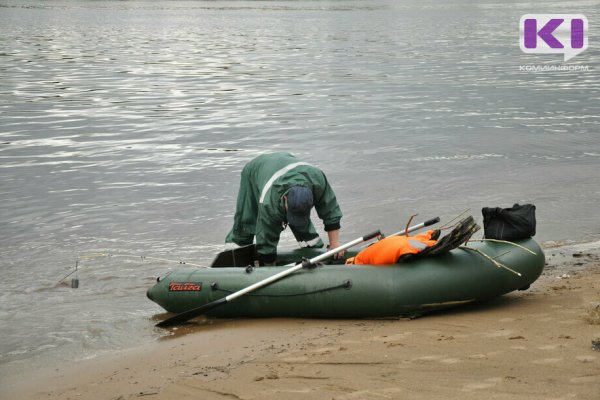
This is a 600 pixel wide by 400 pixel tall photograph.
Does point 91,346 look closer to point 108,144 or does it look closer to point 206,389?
point 206,389

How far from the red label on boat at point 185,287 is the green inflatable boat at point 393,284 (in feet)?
0.47

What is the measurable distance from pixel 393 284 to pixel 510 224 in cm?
100

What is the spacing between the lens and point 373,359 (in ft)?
19.0

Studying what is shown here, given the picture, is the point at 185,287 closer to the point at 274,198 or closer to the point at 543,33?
the point at 274,198

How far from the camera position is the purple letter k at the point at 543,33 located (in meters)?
36.5

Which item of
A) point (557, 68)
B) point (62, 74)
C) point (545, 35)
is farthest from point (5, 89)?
point (545, 35)

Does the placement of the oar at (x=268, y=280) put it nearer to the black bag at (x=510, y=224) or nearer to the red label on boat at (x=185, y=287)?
the red label on boat at (x=185, y=287)

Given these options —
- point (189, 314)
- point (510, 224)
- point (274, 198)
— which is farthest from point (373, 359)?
point (274, 198)

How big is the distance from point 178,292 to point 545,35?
36454 millimetres

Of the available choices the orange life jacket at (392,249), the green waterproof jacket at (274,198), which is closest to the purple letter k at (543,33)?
the green waterproof jacket at (274,198)

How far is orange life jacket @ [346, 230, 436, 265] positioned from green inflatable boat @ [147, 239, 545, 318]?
0.07 meters

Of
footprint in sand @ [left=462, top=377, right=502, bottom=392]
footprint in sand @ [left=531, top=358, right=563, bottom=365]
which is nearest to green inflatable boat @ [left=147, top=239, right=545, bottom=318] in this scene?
footprint in sand @ [left=531, top=358, right=563, bottom=365]

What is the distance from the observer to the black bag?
713 cm

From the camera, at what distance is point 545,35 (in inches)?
1630
